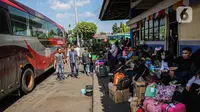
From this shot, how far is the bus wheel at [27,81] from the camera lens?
6.49m

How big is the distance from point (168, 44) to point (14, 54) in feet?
21.5

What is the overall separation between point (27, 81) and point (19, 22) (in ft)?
7.34

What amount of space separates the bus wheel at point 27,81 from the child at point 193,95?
17.2 feet

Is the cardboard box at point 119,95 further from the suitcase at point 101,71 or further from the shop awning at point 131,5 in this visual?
the shop awning at point 131,5

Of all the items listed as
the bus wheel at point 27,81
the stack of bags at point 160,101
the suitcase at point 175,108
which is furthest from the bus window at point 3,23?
the suitcase at point 175,108

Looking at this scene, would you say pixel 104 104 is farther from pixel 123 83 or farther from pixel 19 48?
pixel 19 48

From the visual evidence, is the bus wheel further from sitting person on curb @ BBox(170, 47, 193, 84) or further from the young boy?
sitting person on curb @ BBox(170, 47, 193, 84)

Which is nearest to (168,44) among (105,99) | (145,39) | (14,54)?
(145,39)

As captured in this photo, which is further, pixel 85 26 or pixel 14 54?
pixel 85 26

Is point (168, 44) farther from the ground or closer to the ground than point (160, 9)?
closer to the ground

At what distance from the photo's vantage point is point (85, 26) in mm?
46906

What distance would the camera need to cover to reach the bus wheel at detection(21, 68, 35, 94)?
649 cm

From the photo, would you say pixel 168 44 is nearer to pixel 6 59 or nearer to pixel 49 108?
pixel 49 108

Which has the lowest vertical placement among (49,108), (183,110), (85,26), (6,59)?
(49,108)
